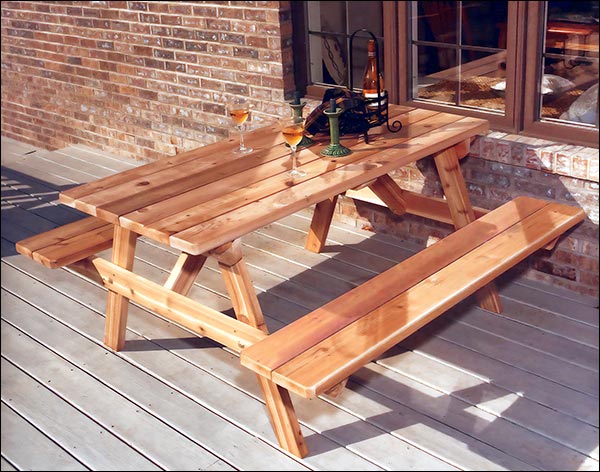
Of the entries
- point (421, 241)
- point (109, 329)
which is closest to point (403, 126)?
point (421, 241)

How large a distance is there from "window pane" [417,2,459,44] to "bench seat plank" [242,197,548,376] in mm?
919

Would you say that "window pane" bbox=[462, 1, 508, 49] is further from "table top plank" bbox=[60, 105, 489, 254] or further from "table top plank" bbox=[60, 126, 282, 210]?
"table top plank" bbox=[60, 126, 282, 210]

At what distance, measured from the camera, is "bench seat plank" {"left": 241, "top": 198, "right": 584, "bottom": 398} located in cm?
242

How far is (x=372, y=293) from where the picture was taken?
9.36 ft

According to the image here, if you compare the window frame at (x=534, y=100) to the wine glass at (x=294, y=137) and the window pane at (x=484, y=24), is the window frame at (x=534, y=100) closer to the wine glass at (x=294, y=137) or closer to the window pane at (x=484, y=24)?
the window pane at (x=484, y=24)

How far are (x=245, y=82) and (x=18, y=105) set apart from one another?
293 centimetres

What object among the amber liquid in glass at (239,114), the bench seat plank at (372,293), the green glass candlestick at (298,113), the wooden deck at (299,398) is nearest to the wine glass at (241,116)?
the amber liquid in glass at (239,114)

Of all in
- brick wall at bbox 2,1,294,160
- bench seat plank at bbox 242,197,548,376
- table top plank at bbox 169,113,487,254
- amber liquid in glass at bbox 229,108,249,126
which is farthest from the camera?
brick wall at bbox 2,1,294,160

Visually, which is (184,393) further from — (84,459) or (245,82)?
(245,82)

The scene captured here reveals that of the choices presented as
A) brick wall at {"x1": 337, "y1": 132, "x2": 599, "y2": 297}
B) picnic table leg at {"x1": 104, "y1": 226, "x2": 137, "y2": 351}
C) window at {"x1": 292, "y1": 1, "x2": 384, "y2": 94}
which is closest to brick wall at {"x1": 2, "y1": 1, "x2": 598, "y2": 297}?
brick wall at {"x1": 337, "y1": 132, "x2": 599, "y2": 297}

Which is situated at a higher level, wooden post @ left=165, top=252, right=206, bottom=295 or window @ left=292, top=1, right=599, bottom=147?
window @ left=292, top=1, right=599, bottom=147

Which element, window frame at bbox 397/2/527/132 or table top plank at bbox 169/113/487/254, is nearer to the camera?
table top plank at bbox 169/113/487/254

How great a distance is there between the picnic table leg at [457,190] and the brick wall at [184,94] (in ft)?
0.77

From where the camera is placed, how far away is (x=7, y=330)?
12.3 ft
